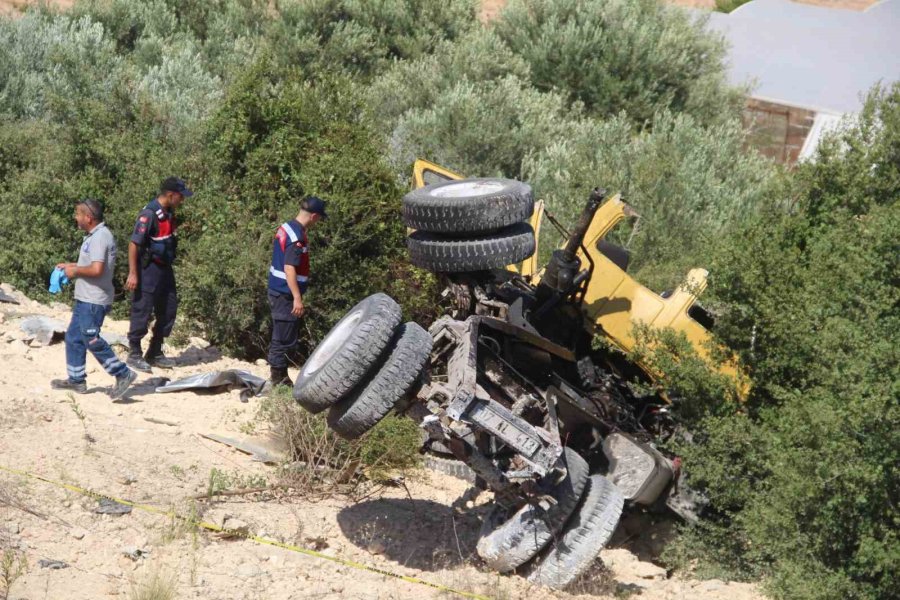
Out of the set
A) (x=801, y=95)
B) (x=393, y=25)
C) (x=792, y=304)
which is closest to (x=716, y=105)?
(x=801, y=95)

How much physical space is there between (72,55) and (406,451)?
10453mm

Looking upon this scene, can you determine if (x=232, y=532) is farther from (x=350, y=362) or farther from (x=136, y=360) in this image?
(x=136, y=360)

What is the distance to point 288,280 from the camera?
31.4 feet

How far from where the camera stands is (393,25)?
74.8ft

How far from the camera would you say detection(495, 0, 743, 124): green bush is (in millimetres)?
20656

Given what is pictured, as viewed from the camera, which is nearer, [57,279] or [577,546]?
[577,546]

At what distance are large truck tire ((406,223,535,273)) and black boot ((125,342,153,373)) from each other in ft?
12.1

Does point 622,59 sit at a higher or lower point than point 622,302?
lower

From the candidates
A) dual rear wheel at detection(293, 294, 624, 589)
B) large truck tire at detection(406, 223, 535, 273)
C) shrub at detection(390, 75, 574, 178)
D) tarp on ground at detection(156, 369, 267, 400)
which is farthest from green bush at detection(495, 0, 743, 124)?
dual rear wheel at detection(293, 294, 624, 589)

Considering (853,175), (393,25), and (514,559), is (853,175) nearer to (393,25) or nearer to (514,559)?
(514,559)

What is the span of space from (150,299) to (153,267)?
0.96ft

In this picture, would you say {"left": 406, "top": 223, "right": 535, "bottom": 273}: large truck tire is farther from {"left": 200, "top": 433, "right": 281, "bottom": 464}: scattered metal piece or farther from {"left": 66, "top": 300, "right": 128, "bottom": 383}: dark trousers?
{"left": 66, "top": 300, "right": 128, "bottom": 383}: dark trousers

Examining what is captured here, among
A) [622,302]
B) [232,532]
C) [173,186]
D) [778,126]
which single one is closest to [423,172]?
[173,186]

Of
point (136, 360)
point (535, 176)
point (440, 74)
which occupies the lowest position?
point (535, 176)
